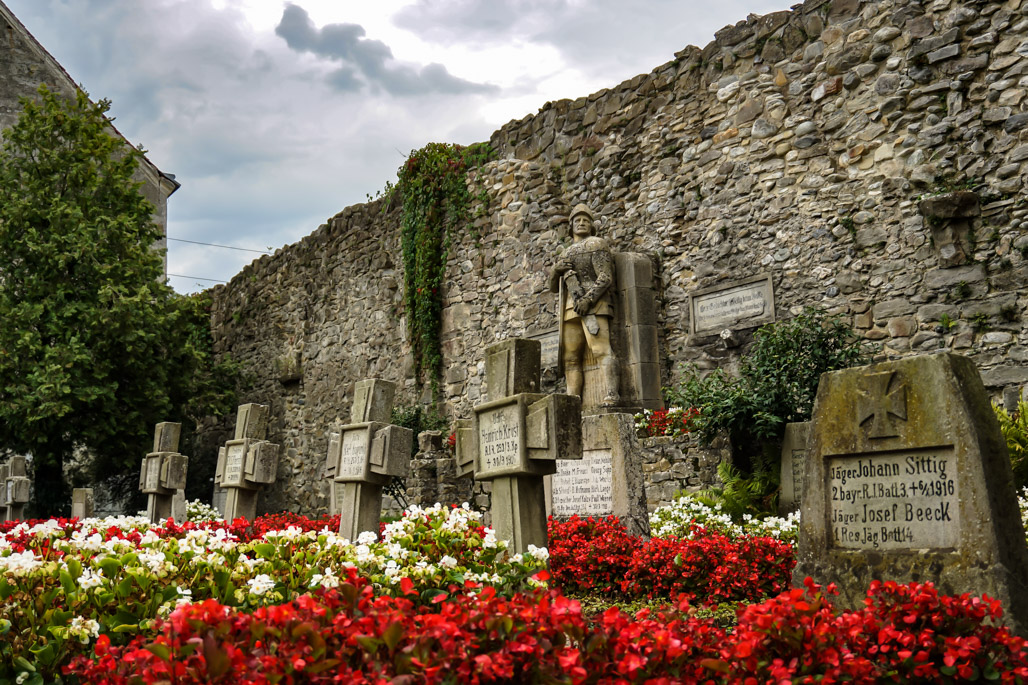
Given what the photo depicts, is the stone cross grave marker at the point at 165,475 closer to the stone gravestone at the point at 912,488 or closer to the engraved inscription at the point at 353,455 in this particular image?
the engraved inscription at the point at 353,455

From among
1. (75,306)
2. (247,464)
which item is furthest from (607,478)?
(75,306)

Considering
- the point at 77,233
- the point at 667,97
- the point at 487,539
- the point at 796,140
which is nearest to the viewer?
the point at 487,539

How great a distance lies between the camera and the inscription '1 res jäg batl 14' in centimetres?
418

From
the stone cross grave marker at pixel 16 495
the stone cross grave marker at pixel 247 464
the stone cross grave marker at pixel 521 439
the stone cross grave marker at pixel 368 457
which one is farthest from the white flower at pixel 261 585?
the stone cross grave marker at pixel 16 495

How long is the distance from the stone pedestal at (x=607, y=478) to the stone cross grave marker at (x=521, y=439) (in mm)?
2510

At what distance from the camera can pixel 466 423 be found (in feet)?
21.4

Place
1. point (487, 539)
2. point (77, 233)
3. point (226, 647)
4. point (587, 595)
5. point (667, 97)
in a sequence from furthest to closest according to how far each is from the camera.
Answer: point (77, 233) < point (667, 97) < point (587, 595) < point (487, 539) < point (226, 647)

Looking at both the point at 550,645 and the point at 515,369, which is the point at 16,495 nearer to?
the point at 515,369

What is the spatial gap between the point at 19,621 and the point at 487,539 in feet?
6.97

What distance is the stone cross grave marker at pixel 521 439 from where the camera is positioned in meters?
5.47

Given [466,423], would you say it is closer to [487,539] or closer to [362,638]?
[487,539]

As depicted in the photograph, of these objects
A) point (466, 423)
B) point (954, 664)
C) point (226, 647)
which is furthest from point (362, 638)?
point (466, 423)

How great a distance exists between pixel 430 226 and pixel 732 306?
19.8ft

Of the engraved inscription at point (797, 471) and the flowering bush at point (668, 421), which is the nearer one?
the engraved inscription at point (797, 471)
